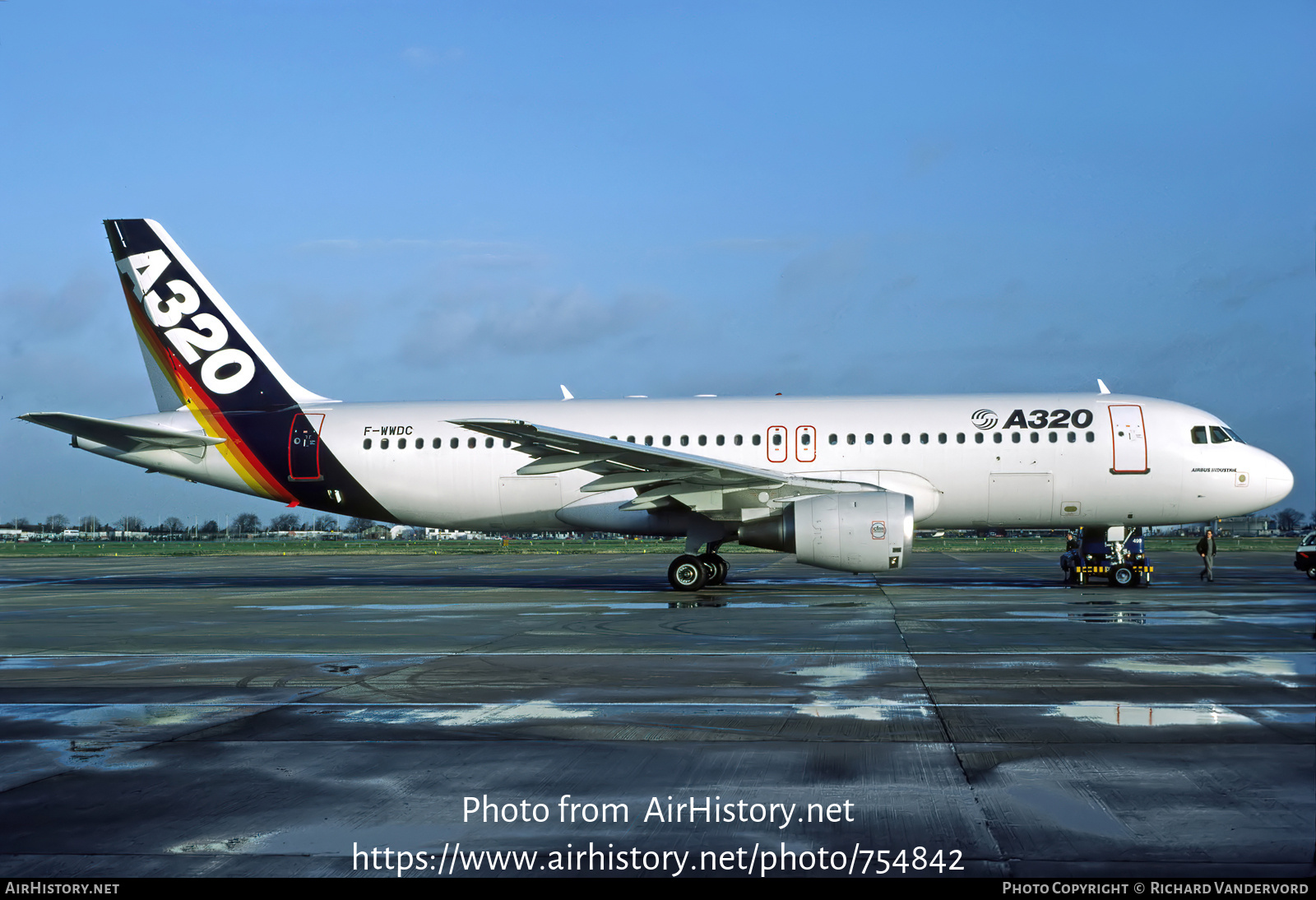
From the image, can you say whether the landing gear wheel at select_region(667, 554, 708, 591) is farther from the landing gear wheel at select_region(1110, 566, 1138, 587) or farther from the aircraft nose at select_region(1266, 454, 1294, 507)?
the aircraft nose at select_region(1266, 454, 1294, 507)

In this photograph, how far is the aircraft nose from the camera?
67.7ft

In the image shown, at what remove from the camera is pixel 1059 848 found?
4453 mm

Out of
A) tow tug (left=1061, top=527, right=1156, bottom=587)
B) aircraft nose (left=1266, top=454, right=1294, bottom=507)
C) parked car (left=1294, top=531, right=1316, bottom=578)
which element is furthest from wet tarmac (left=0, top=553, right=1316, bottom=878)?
parked car (left=1294, top=531, right=1316, bottom=578)

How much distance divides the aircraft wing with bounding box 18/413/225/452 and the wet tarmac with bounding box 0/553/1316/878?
847 centimetres

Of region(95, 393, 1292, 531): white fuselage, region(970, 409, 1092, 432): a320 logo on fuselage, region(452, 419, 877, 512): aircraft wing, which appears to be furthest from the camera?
region(970, 409, 1092, 432): a320 logo on fuselage

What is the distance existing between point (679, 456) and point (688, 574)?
276cm

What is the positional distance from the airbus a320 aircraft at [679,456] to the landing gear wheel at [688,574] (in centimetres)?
4

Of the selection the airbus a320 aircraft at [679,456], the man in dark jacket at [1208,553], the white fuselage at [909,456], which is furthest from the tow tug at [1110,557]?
the man in dark jacket at [1208,553]

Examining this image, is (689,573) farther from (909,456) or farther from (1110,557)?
(1110,557)

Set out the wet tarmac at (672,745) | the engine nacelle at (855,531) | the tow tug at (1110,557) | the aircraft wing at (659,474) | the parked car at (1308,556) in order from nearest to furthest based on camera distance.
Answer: the wet tarmac at (672,745)
the engine nacelle at (855,531)
the aircraft wing at (659,474)
the tow tug at (1110,557)
the parked car at (1308,556)

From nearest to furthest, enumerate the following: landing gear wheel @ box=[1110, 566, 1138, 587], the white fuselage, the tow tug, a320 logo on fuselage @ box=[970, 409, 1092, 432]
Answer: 1. the white fuselage
2. a320 logo on fuselage @ box=[970, 409, 1092, 432]
3. landing gear wheel @ box=[1110, 566, 1138, 587]
4. the tow tug

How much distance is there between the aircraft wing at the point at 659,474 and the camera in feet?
62.5

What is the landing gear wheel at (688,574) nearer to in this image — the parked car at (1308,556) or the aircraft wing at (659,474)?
the aircraft wing at (659,474)
